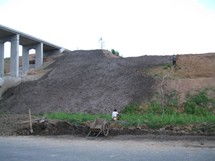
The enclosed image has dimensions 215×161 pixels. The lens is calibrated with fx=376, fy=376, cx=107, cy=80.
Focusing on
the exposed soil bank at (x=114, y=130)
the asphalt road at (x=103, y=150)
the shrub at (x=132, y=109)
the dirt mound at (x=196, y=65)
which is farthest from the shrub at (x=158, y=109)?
the asphalt road at (x=103, y=150)

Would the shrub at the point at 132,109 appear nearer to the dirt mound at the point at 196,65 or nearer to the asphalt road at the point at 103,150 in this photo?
the dirt mound at the point at 196,65

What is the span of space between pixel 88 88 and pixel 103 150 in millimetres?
17869

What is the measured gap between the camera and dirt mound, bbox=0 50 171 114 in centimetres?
2983

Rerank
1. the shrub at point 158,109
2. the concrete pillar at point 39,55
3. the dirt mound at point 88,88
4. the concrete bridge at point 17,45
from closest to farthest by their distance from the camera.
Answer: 1. the shrub at point 158,109
2. the dirt mound at point 88,88
3. the concrete bridge at point 17,45
4. the concrete pillar at point 39,55

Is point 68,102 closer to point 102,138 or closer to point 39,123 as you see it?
point 39,123

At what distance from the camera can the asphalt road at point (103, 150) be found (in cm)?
1370

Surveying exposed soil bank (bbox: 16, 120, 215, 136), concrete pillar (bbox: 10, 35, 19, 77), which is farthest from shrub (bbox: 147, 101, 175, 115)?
concrete pillar (bbox: 10, 35, 19, 77)

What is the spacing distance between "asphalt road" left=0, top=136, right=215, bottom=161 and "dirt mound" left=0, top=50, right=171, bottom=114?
9.43 metres

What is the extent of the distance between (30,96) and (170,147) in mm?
20005

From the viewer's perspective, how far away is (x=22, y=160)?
43.1 ft

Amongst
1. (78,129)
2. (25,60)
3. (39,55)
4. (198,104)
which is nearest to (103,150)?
(78,129)

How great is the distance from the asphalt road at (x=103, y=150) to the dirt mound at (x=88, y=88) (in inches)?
371

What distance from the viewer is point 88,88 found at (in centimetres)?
3344

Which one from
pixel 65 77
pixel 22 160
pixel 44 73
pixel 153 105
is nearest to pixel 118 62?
pixel 65 77
